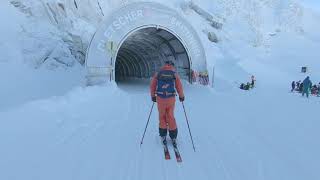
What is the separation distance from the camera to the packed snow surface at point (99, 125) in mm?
6121

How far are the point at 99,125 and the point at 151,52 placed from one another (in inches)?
682

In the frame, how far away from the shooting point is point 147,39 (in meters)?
24.5

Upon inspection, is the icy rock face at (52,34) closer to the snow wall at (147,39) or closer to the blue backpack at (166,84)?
the snow wall at (147,39)

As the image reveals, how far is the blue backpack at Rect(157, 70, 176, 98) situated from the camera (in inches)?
295

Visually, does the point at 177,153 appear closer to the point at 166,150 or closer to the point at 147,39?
the point at 166,150

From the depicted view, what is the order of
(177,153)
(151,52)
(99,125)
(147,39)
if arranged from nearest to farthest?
(177,153)
(99,125)
(147,39)
(151,52)

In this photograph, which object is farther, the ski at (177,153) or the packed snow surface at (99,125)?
the ski at (177,153)

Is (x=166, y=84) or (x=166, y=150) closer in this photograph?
(x=166, y=150)

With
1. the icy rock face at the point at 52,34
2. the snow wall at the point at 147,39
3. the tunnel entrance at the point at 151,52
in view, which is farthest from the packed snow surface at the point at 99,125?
the tunnel entrance at the point at 151,52

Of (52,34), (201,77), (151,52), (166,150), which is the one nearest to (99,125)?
(166,150)

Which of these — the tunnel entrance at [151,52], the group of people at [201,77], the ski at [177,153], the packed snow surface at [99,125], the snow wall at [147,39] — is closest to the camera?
the packed snow surface at [99,125]

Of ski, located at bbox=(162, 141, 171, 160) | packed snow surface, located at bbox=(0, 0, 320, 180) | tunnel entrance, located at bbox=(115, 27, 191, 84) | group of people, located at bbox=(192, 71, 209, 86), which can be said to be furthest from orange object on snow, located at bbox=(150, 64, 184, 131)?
group of people, located at bbox=(192, 71, 209, 86)

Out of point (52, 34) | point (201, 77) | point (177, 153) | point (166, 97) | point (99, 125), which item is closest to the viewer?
point (177, 153)

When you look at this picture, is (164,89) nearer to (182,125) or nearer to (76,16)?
(182,125)
